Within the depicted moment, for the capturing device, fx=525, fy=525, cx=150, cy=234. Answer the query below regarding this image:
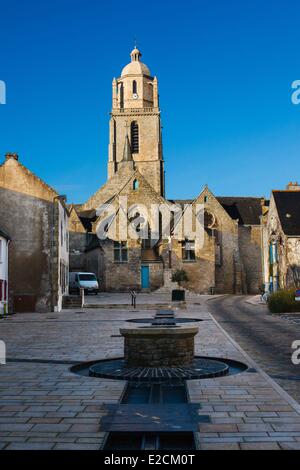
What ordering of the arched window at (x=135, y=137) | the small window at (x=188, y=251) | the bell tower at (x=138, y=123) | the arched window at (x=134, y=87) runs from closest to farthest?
the small window at (x=188, y=251)
the bell tower at (x=138, y=123)
the arched window at (x=135, y=137)
the arched window at (x=134, y=87)

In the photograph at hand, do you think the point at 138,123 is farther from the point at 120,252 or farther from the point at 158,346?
the point at 158,346

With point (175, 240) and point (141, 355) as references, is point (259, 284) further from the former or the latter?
point (141, 355)

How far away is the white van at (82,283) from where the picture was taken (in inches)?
1609

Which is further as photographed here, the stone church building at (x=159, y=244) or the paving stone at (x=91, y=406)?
the stone church building at (x=159, y=244)

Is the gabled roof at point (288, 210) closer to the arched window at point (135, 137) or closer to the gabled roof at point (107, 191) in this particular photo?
the gabled roof at point (107, 191)

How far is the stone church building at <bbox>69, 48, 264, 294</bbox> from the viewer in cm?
4644

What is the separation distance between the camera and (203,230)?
4897 cm

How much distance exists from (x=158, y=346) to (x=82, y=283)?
104ft

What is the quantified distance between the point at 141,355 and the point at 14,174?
20397mm

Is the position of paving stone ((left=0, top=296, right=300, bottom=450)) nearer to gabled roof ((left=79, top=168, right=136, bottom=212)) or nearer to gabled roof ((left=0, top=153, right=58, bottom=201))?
gabled roof ((left=0, top=153, right=58, bottom=201))

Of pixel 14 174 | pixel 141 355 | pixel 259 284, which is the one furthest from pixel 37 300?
pixel 259 284

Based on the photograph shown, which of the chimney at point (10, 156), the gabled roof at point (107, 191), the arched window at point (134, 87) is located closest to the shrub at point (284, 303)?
the chimney at point (10, 156)

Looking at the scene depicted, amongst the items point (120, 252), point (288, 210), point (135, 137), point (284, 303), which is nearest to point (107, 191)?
point (120, 252)

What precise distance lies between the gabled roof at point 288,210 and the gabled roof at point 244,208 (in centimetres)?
1840
